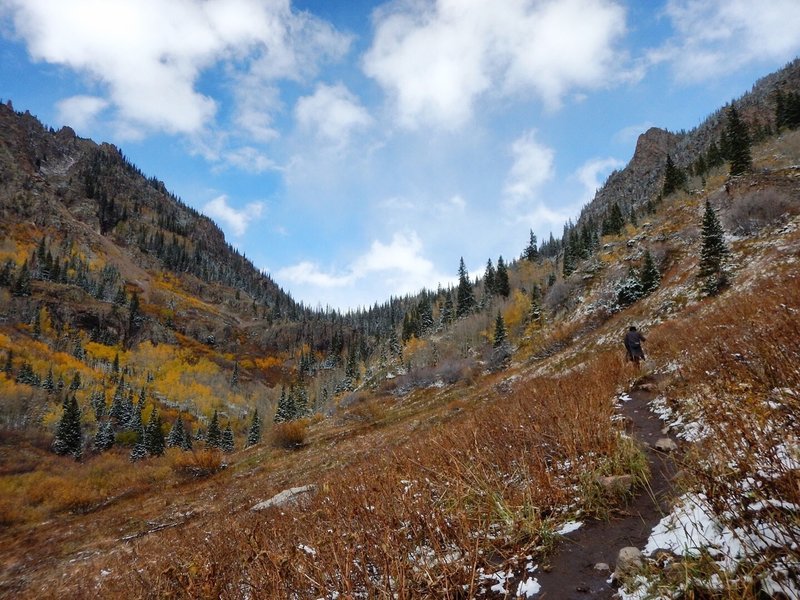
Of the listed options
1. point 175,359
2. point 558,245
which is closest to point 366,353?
point 175,359

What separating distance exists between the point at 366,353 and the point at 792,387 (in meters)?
150

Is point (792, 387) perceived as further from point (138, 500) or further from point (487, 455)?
point (138, 500)

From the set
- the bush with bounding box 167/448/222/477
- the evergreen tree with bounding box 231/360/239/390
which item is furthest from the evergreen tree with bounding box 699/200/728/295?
the evergreen tree with bounding box 231/360/239/390

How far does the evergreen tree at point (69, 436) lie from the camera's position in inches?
2201

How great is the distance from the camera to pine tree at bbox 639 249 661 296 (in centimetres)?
3241

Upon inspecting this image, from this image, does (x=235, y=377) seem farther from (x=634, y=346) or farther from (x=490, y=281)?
(x=634, y=346)

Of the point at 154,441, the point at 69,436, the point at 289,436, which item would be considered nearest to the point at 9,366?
the point at 69,436

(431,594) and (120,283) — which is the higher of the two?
(120,283)

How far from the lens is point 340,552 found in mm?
3537

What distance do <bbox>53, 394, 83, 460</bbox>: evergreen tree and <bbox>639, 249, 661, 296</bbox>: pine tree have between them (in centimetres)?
7708

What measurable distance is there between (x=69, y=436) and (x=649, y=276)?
80.3 m

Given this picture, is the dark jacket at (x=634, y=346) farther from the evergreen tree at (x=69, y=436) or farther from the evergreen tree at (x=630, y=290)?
the evergreen tree at (x=69, y=436)

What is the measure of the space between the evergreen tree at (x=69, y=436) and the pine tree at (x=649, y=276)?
253ft

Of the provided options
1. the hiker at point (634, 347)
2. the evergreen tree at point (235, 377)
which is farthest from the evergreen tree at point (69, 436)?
the hiker at point (634, 347)
